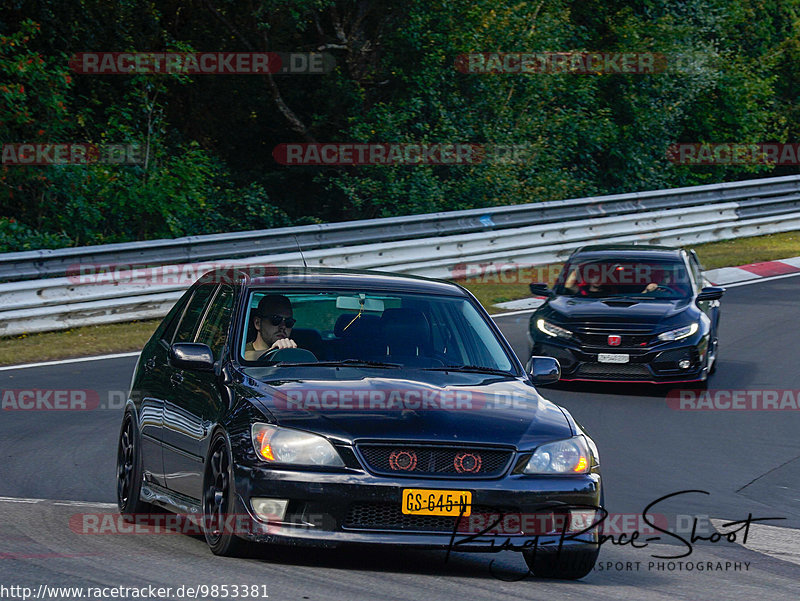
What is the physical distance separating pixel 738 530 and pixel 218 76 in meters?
22.3

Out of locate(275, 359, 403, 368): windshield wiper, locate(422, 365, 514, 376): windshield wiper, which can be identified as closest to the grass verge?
locate(275, 359, 403, 368): windshield wiper

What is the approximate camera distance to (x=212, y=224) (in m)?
26.8

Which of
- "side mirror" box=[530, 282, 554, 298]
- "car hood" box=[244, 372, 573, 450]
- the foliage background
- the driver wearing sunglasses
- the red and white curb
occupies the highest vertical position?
the foliage background

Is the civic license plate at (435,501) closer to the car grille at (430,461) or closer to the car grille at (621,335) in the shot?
the car grille at (430,461)

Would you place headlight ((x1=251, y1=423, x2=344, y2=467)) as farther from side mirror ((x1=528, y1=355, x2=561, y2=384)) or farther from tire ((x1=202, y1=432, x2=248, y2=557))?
side mirror ((x1=528, y1=355, x2=561, y2=384))

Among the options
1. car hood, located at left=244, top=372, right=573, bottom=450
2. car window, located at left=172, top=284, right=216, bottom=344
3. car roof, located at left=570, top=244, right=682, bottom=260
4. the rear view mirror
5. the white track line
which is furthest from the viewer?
car roof, located at left=570, top=244, right=682, bottom=260

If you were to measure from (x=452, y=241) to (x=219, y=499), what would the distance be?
15672 millimetres

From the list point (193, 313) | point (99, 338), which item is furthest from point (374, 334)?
point (99, 338)

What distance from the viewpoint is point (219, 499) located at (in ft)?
22.2

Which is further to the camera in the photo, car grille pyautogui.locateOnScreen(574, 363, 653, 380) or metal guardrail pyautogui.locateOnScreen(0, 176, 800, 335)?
metal guardrail pyautogui.locateOnScreen(0, 176, 800, 335)

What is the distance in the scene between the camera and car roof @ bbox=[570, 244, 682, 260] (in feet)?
54.0

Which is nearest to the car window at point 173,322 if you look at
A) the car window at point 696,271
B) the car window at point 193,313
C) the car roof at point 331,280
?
the car window at point 193,313

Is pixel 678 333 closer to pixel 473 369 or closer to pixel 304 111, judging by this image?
pixel 473 369

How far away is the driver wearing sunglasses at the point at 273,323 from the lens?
25.4 ft
